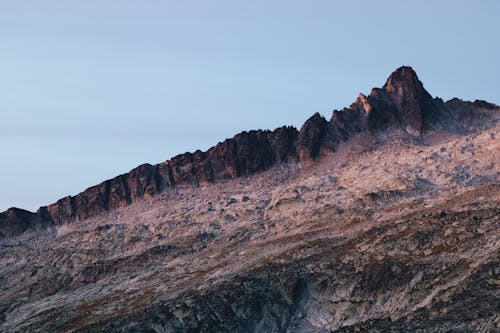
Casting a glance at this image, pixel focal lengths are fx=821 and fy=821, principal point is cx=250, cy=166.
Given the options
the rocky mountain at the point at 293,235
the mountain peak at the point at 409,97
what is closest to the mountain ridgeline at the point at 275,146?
the mountain peak at the point at 409,97

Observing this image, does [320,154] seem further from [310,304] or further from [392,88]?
[310,304]

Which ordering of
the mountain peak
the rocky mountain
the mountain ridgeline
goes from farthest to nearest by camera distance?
1. the mountain ridgeline
2. the mountain peak
3. the rocky mountain

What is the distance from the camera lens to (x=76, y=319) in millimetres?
101875

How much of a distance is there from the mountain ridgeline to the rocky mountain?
0.33 m

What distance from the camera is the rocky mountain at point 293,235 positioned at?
272 feet

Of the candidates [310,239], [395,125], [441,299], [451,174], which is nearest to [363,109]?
[395,125]

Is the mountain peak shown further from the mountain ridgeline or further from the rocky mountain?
the rocky mountain

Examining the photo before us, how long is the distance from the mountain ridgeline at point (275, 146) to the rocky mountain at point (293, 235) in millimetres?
331

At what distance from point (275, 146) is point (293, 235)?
51.0 m

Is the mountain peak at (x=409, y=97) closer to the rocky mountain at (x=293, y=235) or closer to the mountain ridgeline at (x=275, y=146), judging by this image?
the mountain ridgeline at (x=275, y=146)

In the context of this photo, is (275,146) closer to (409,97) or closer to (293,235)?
(409,97)

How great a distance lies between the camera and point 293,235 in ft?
366

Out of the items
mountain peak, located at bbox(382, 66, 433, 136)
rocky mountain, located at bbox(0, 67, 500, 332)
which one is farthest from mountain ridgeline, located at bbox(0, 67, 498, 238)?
rocky mountain, located at bbox(0, 67, 500, 332)

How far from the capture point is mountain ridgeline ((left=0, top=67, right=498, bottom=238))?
502 feet
